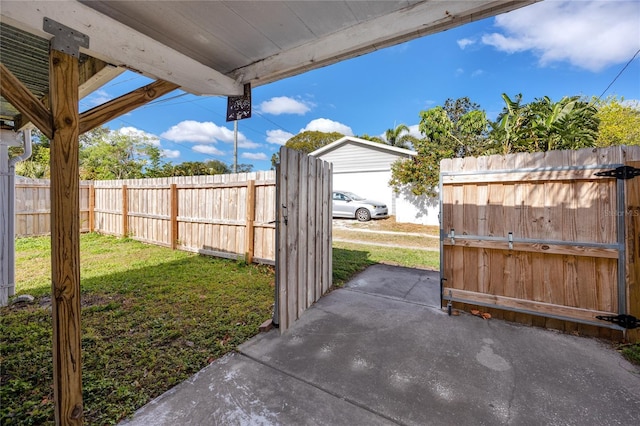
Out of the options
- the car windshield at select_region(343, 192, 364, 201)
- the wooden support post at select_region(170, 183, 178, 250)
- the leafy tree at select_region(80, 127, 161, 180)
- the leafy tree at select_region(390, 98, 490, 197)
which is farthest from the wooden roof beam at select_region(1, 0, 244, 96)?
the leafy tree at select_region(80, 127, 161, 180)

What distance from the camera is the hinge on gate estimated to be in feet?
8.35

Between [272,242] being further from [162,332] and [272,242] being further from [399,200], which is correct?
[399,200]

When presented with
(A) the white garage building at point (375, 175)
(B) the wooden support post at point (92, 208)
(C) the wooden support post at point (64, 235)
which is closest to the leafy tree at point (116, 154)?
(B) the wooden support post at point (92, 208)

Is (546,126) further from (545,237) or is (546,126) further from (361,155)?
(361,155)

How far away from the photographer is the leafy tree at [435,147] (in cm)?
1063

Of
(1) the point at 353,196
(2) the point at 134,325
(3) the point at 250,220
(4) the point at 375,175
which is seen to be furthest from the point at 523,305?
(4) the point at 375,175

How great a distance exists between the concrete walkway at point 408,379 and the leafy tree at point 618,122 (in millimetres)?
16687

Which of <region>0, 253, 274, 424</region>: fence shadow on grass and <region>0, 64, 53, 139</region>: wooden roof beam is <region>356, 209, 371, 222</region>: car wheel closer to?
<region>0, 253, 274, 424</region>: fence shadow on grass

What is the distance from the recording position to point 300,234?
10.5 feet

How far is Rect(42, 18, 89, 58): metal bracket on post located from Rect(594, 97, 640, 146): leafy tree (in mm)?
19343

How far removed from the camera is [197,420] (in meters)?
1.69

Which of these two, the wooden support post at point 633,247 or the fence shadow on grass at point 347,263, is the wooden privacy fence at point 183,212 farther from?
the wooden support post at point 633,247

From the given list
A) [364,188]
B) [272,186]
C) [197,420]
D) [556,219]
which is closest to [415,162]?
[364,188]

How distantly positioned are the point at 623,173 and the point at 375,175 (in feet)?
36.1
